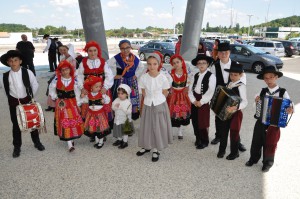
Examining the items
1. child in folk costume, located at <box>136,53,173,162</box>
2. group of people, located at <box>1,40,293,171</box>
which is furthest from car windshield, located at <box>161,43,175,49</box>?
child in folk costume, located at <box>136,53,173,162</box>

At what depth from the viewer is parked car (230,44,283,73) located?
544 inches

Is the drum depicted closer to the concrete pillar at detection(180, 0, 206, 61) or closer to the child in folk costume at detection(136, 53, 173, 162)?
the child in folk costume at detection(136, 53, 173, 162)

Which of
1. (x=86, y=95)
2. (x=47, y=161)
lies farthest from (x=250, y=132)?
(x=47, y=161)

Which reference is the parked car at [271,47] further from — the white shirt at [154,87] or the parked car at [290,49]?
the white shirt at [154,87]

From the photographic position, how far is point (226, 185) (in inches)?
139

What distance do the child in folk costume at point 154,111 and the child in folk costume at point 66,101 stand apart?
1.19 metres

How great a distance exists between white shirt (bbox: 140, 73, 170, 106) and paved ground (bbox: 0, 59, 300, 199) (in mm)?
999

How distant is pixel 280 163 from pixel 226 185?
1229 mm

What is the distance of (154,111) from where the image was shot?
4039mm

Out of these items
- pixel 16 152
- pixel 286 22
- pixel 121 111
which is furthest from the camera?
pixel 286 22

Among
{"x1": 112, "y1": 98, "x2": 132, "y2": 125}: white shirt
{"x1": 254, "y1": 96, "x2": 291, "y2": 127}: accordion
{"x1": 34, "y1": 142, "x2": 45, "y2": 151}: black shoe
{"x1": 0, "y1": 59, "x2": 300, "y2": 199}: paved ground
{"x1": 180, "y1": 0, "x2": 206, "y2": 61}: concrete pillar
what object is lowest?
{"x1": 0, "y1": 59, "x2": 300, "y2": 199}: paved ground

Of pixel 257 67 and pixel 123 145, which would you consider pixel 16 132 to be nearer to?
pixel 123 145

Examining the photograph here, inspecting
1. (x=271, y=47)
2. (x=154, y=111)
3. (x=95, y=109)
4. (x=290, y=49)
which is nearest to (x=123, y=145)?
(x=95, y=109)

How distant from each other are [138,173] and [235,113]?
1745 mm
